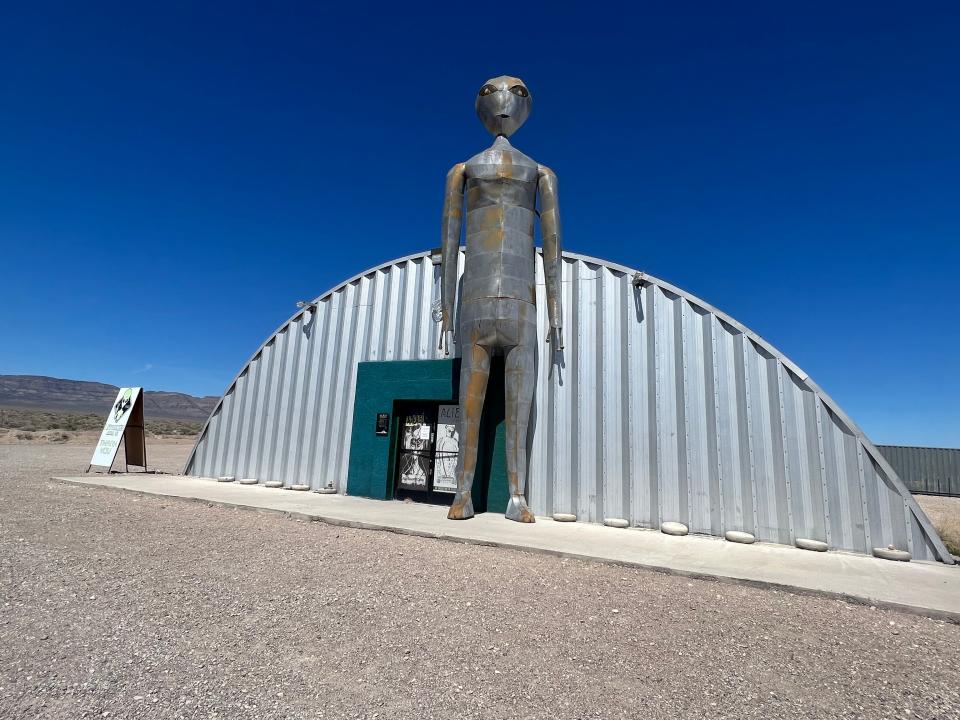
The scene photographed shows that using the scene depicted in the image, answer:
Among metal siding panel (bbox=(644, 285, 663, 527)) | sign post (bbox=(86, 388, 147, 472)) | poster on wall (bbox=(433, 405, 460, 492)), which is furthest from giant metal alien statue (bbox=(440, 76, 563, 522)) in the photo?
sign post (bbox=(86, 388, 147, 472))

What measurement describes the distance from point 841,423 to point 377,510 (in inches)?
345

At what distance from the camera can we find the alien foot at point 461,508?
927 cm

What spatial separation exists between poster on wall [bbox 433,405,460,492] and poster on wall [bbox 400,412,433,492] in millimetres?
274

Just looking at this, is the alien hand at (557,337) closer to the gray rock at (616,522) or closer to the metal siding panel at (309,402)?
the gray rock at (616,522)

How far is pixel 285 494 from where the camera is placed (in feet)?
41.2

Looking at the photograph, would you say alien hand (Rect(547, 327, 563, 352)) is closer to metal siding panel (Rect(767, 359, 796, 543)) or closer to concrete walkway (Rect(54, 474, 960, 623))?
concrete walkway (Rect(54, 474, 960, 623))

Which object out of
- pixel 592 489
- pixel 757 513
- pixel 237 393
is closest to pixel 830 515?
pixel 757 513

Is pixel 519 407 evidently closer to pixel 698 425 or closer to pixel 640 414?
pixel 640 414

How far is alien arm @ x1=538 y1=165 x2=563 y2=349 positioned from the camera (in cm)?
1022

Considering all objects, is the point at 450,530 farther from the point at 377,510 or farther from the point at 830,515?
the point at 830,515

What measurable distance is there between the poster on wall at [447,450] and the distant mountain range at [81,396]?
143861 millimetres

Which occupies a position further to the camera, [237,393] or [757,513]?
[237,393]

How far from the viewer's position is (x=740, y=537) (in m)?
8.46

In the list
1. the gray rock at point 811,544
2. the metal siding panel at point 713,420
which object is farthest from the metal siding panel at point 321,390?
the gray rock at point 811,544
